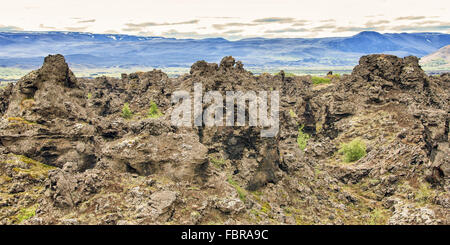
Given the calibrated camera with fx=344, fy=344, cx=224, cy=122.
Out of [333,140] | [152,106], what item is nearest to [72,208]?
[333,140]

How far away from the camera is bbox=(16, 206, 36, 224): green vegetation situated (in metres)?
18.1

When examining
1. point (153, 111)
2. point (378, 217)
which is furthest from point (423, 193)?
point (153, 111)

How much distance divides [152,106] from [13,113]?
1558 inches

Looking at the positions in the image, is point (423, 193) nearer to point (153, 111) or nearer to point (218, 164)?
point (218, 164)

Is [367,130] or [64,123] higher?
[64,123]

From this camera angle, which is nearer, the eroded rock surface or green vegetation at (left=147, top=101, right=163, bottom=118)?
the eroded rock surface

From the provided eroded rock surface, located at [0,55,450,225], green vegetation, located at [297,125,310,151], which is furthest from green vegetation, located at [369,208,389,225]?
green vegetation, located at [297,125,310,151]

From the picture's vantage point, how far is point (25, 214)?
60.3ft

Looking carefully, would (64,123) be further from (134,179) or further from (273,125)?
(273,125)

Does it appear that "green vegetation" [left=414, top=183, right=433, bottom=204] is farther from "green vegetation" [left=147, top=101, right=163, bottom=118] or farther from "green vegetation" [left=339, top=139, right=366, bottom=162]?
"green vegetation" [left=147, top=101, right=163, bottom=118]

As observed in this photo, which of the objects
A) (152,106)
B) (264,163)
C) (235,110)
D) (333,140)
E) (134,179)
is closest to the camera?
(134,179)

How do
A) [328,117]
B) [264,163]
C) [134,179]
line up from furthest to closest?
1. [328,117]
2. [264,163]
3. [134,179]
